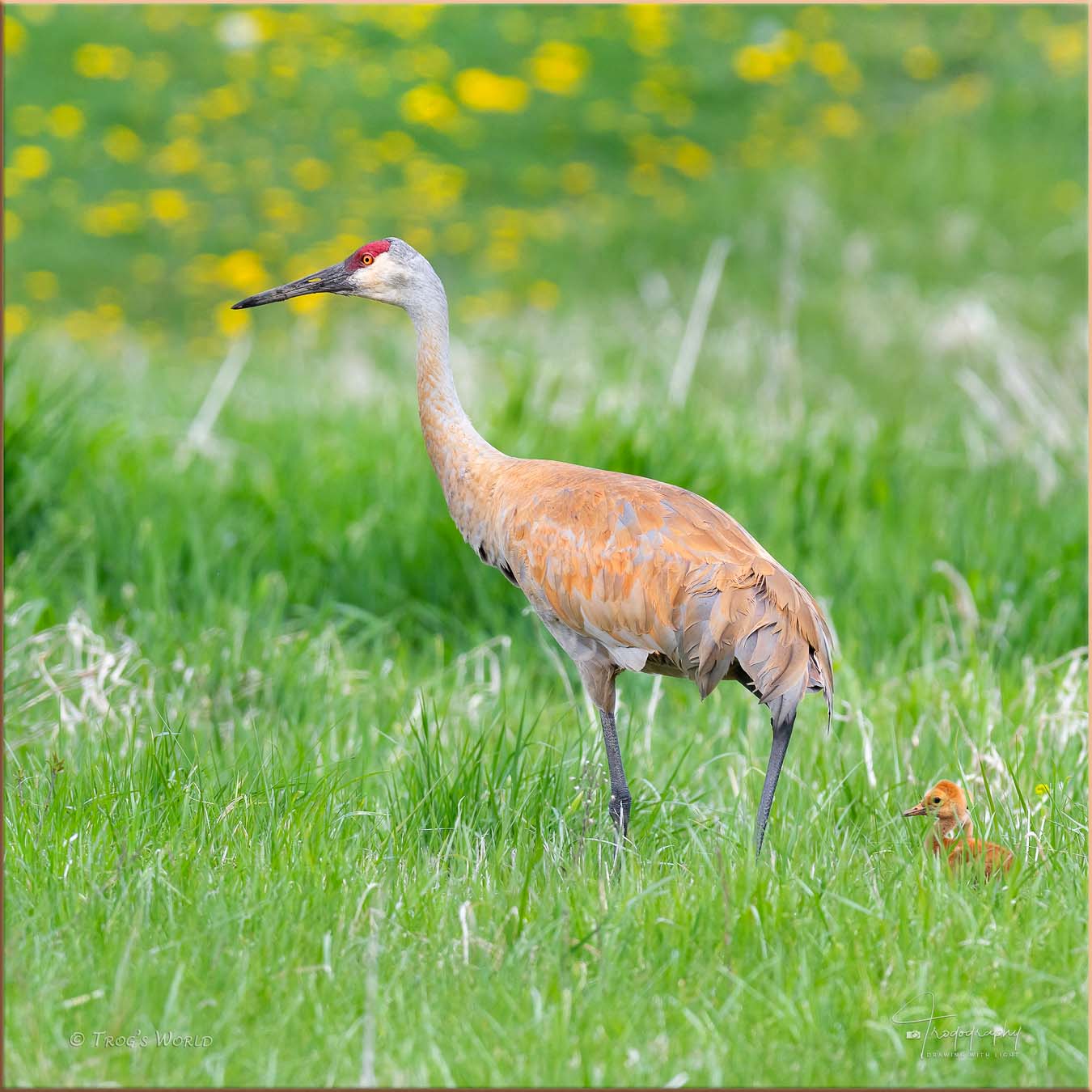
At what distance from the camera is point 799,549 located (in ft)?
21.9

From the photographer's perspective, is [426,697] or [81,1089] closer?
[81,1089]

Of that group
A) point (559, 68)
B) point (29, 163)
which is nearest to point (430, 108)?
point (559, 68)

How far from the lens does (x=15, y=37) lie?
1636 centimetres

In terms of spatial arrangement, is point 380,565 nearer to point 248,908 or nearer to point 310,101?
point 248,908

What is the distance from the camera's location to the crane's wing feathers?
3.85 metres

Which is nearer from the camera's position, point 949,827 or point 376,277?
point 949,827

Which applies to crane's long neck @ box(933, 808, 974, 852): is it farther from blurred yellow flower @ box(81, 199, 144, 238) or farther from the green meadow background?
blurred yellow flower @ box(81, 199, 144, 238)

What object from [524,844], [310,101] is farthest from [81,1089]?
[310,101]

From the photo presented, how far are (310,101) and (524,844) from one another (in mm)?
14152

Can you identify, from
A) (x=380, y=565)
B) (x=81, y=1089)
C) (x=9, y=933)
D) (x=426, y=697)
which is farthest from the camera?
(x=380, y=565)

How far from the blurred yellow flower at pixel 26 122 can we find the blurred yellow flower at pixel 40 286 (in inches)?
93.5

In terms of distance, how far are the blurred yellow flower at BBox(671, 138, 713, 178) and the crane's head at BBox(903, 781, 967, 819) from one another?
13154 mm

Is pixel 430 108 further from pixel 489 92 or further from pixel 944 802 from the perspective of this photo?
pixel 944 802

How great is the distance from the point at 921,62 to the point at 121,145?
32.8 feet
